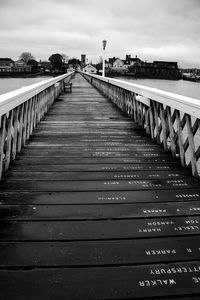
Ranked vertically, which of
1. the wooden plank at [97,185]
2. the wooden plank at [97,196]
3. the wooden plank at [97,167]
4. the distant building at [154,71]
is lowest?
the wooden plank at [97,196]

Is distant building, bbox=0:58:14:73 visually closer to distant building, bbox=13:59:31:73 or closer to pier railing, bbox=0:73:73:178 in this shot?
distant building, bbox=13:59:31:73

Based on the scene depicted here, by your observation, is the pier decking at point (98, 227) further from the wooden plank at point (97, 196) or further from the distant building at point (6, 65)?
the distant building at point (6, 65)

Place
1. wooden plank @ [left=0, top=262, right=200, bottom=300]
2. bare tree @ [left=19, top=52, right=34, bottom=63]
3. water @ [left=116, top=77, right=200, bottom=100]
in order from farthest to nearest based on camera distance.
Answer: bare tree @ [left=19, top=52, right=34, bottom=63]
water @ [left=116, top=77, right=200, bottom=100]
wooden plank @ [left=0, top=262, right=200, bottom=300]

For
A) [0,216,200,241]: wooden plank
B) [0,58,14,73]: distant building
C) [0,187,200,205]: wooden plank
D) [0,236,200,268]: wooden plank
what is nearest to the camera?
[0,236,200,268]: wooden plank

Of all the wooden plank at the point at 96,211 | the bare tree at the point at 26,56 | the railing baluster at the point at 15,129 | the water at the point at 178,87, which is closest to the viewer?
the wooden plank at the point at 96,211

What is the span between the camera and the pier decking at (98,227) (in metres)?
2.14

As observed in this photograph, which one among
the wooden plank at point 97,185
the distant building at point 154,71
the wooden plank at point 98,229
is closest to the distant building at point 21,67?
the distant building at point 154,71

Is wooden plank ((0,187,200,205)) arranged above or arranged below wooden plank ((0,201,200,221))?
above

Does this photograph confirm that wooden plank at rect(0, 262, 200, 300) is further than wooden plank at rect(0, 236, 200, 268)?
No

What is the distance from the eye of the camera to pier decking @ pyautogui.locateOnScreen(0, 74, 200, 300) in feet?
7.02

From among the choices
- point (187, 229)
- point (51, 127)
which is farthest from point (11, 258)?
point (51, 127)

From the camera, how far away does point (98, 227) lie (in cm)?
289

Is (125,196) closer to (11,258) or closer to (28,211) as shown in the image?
(28,211)

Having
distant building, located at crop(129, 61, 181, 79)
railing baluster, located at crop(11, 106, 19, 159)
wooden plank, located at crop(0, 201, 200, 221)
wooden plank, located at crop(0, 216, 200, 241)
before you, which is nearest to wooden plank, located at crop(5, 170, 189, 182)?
railing baluster, located at crop(11, 106, 19, 159)
